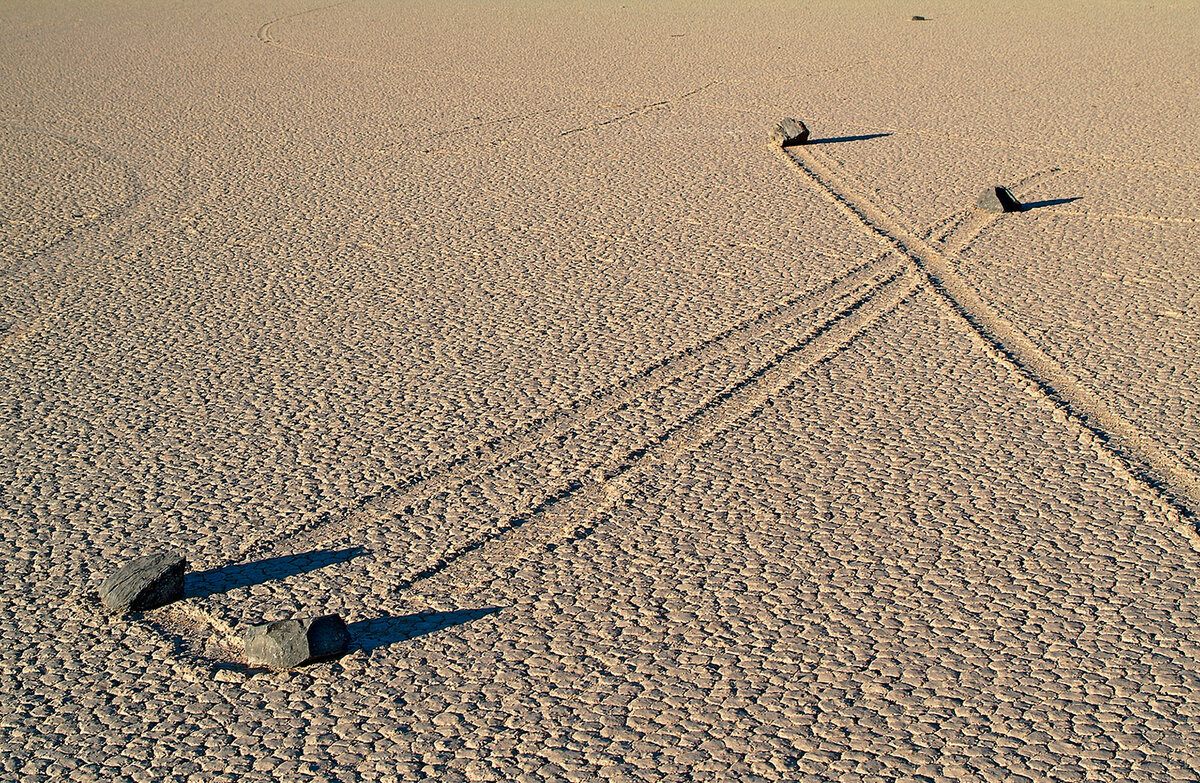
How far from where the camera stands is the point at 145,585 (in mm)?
2793

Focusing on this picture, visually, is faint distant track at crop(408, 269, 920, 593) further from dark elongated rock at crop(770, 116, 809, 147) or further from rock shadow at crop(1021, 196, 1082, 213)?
dark elongated rock at crop(770, 116, 809, 147)

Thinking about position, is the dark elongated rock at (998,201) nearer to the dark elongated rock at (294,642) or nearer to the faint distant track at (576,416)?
the faint distant track at (576,416)

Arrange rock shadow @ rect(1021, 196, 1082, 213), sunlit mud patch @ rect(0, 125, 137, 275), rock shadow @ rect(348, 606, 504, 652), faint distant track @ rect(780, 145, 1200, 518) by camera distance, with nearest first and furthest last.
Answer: rock shadow @ rect(348, 606, 504, 652)
faint distant track @ rect(780, 145, 1200, 518)
sunlit mud patch @ rect(0, 125, 137, 275)
rock shadow @ rect(1021, 196, 1082, 213)

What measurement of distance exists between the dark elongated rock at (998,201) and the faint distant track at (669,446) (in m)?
1.08

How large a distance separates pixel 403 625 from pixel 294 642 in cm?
26

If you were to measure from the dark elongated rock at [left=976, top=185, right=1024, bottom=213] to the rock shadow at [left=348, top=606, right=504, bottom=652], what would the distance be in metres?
3.89

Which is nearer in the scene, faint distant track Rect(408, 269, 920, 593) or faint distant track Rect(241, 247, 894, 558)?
faint distant track Rect(408, 269, 920, 593)

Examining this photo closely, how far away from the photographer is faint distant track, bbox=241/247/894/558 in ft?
10.5

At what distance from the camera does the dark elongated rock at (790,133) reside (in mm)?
7184

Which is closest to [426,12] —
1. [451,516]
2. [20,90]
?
[20,90]

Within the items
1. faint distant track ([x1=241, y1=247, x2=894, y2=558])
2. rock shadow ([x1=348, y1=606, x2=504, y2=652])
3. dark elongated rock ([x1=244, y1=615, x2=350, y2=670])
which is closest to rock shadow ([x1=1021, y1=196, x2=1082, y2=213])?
faint distant track ([x1=241, y1=247, x2=894, y2=558])

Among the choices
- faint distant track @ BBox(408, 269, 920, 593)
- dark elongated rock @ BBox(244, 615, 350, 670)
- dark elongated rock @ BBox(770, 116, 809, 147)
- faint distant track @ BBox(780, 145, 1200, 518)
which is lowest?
dark elongated rock @ BBox(770, 116, 809, 147)

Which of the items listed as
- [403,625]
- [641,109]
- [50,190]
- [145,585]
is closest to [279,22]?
[641,109]

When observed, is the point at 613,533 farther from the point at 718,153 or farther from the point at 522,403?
the point at 718,153
